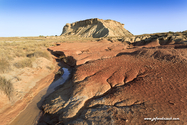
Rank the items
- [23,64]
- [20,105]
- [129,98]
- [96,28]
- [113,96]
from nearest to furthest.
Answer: [129,98], [113,96], [20,105], [23,64], [96,28]

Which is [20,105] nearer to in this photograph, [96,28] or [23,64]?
[23,64]

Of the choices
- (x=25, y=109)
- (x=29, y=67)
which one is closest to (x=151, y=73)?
(x=25, y=109)

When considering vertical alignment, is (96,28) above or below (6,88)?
above

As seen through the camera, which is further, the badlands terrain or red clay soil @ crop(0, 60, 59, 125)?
red clay soil @ crop(0, 60, 59, 125)

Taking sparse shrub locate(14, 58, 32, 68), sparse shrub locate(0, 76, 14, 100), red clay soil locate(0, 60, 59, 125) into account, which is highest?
sparse shrub locate(14, 58, 32, 68)

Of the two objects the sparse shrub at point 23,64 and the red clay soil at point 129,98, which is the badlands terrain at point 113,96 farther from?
the sparse shrub at point 23,64

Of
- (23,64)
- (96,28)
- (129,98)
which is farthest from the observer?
(96,28)

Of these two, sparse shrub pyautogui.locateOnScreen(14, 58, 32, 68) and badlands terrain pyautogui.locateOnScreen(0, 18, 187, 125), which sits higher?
sparse shrub pyautogui.locateOnScreen(14, 58, 32, 68)

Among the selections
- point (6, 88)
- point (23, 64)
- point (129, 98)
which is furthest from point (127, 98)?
point (23, 64)

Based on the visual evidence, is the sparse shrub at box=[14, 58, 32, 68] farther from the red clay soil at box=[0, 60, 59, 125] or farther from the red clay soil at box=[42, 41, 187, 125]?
the red clay soil at box=[42, 41, 187, 125]

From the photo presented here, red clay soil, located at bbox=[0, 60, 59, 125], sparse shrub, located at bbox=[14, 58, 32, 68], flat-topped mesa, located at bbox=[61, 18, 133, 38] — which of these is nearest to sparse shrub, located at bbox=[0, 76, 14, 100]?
red clay soil, located at bbox=[0, 60, 59, 125]
